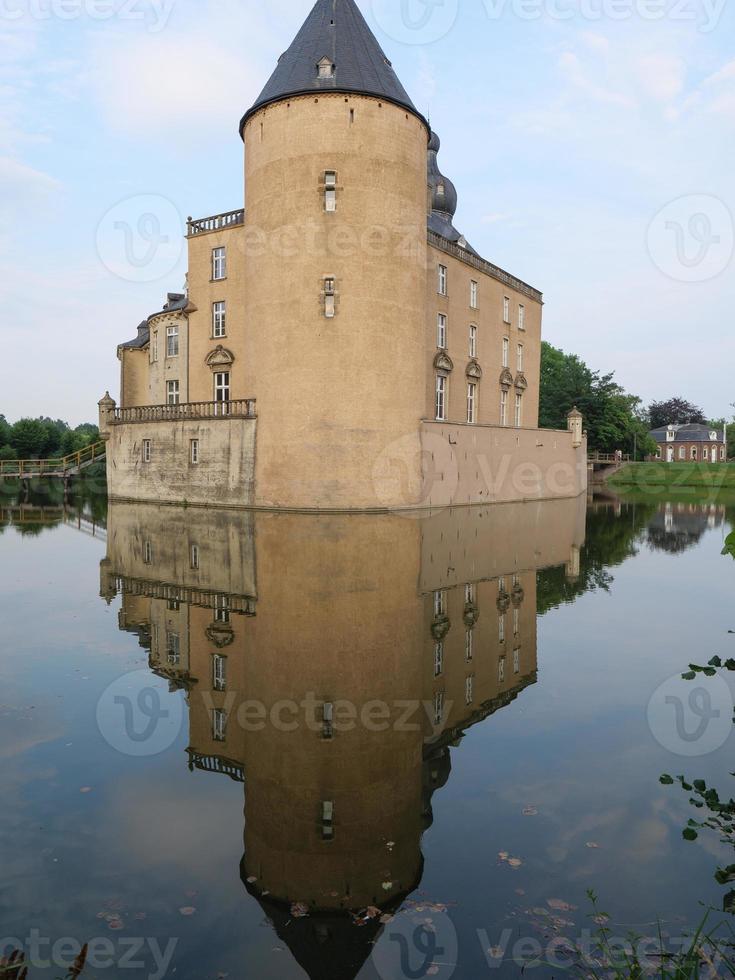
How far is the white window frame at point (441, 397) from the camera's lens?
3362 centimetres

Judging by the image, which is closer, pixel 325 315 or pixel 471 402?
pixel 325 315

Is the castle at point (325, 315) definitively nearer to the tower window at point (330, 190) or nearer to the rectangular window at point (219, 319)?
the tower window at point (330, 190)

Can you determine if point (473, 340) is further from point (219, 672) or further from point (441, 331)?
point (219, 672)

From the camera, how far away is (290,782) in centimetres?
502

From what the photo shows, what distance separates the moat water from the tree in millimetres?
116719

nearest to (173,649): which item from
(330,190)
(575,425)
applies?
(330,190)

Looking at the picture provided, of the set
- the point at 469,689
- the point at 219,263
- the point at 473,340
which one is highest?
the point at 219,263

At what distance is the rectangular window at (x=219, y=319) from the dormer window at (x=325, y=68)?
10.3 metres

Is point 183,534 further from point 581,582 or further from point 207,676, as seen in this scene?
point 207,676

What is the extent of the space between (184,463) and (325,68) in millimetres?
15568

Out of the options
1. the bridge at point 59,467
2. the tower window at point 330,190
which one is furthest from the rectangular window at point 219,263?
the bridge at point 59,467

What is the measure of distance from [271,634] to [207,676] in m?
1.56

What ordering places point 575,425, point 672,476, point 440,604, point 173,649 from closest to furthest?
1. point 173,649
2. point 440,604
3. point 575,425
4. point 672,476

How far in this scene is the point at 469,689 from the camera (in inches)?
280
